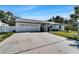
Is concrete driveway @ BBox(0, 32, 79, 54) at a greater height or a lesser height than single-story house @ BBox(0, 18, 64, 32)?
lesser

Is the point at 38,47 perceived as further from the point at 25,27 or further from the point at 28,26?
the point at 28,26

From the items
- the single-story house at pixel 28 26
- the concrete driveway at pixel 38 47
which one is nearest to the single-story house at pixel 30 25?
the single-story house at pixel 28 26

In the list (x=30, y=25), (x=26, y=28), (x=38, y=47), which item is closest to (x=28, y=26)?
(x=30, y=25)

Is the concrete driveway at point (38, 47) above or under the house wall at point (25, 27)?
under

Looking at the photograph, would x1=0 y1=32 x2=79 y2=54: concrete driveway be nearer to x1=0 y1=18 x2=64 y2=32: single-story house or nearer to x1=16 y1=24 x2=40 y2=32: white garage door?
x1=0 y1=18 x2=64 y2=32: single-story house

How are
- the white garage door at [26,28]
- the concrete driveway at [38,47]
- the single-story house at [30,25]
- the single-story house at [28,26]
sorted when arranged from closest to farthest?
the concrete driveway at [38,47]
the single-story house at [28,26]
the white garage door at [26,28]
the single-story house at [30,25]

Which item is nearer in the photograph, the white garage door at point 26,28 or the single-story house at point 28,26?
the single-story house at point 28,26

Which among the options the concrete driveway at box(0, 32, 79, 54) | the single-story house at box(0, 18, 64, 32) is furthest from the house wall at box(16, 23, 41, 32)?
the concrete driveway at box(0, 32, 79, 54)

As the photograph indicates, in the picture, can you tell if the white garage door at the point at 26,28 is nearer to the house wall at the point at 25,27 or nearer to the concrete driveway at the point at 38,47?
the house wall at the point at 25,27
